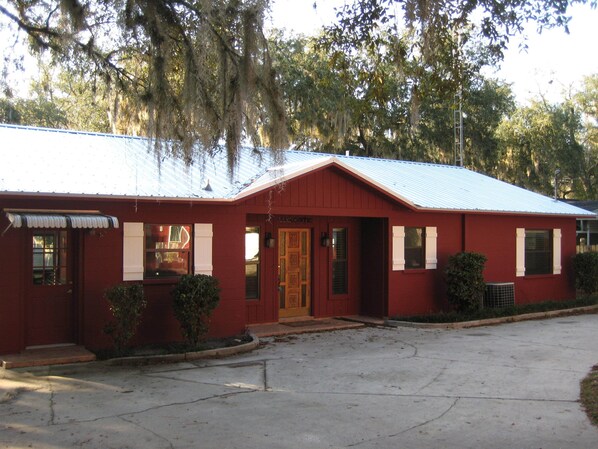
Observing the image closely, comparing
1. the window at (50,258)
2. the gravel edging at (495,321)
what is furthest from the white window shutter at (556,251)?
the window at (50,258)

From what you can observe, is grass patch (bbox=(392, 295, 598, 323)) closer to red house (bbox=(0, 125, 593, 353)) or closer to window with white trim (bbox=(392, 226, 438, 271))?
red house (bbox=(0, 125, 593, 353))

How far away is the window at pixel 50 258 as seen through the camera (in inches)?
391

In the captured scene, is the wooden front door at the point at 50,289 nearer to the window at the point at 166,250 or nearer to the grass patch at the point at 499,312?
the window at the point at 166,250

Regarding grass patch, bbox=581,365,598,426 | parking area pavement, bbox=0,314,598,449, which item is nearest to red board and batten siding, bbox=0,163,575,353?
parking area pavement, bbox=0,314,598,449

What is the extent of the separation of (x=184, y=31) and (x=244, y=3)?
4.91 feet

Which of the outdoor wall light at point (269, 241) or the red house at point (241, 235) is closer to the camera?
the red house at point (241, 235)

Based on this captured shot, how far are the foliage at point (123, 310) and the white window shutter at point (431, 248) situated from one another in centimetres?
753

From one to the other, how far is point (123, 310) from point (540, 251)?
12.6 metres

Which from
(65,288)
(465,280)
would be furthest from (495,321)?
(65,288)

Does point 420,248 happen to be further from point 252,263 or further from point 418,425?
point 418,425

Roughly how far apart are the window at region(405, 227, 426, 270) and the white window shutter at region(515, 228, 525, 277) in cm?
345

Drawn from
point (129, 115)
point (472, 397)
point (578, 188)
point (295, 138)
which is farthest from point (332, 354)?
point (578, 188)

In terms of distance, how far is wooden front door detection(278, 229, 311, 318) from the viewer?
44.4ft

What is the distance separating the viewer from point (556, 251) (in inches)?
683
